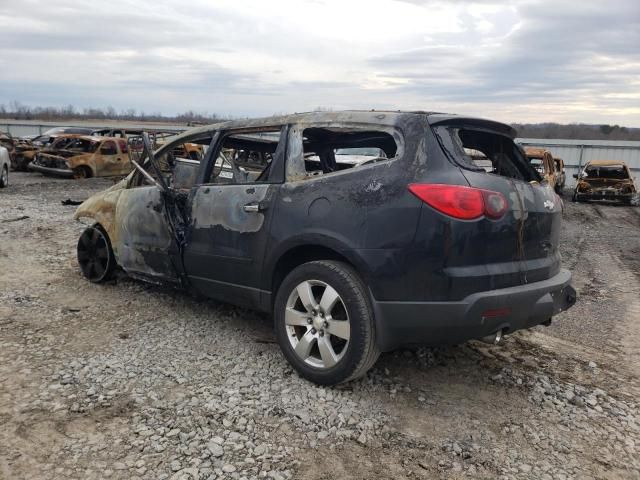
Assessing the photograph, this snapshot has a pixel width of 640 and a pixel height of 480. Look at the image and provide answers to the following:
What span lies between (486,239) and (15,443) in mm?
2787

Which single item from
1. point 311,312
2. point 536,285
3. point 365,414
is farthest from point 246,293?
point 536,285

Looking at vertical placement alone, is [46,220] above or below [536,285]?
below

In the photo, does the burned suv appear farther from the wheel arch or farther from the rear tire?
the rear tire

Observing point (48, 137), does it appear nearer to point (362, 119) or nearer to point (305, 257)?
point (305, 257)

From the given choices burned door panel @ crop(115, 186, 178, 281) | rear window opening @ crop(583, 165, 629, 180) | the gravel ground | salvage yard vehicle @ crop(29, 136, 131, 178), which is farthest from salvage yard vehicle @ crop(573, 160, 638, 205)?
burned door panel @ crop(115, 186, 178, 281)

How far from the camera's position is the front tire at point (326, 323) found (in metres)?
3.33

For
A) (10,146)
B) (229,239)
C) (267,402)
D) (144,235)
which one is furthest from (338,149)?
(10,146)

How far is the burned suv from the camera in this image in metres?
3.13

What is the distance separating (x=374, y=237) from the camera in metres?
3.26

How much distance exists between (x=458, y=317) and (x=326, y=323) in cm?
84

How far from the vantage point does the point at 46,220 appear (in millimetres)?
9945

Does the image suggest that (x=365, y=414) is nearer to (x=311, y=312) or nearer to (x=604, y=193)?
(x=311, y=312)

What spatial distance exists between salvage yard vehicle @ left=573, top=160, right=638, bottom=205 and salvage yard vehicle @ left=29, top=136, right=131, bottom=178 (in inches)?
614

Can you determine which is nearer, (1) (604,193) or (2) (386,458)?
(2) (386,458)
